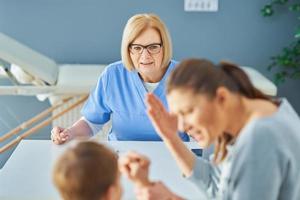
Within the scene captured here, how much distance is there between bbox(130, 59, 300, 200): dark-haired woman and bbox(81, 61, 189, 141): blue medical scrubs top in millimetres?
977

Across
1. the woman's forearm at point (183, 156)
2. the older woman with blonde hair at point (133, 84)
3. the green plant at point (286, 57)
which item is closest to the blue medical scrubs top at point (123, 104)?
Result: the older woman with blonde hair at point (133, 84)

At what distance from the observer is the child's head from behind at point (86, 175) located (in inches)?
46.3

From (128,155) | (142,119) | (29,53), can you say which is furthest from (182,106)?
(29,53)

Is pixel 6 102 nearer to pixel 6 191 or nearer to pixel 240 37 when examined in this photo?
pixel 240 37

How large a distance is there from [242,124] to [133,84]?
42.4 inches

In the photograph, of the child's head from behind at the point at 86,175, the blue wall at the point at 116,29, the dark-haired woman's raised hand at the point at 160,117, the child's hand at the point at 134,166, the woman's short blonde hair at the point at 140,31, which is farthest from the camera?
the blue wall at the point at 116,29

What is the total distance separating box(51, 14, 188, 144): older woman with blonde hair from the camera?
2.27 metres

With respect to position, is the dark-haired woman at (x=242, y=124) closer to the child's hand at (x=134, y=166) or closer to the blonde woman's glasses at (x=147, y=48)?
the child's hand at (x=134, y=166)

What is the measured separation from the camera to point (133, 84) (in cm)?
233

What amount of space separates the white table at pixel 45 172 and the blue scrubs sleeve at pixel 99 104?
0.22 metres

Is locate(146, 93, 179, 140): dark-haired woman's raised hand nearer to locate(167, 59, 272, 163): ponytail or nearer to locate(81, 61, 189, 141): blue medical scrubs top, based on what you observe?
locate(167, 59, 272, 163): ponytail

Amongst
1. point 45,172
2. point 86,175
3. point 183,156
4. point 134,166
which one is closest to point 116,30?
point 45,172

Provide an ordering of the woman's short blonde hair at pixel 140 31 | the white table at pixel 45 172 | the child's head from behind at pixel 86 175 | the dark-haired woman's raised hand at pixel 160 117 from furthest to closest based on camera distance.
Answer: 1. the woman's short blonde hair at pixel 140 31
2. the white table at pixel 45 172
3. the dark-haired woman's raised hand at pixel 160 117
4. the child's head from behind at pixel 86 175

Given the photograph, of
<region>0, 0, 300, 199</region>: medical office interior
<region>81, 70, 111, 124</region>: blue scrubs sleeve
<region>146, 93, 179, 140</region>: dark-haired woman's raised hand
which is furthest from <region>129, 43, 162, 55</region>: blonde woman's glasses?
<region>0, 0, 300, 199</region>: medical office interior
